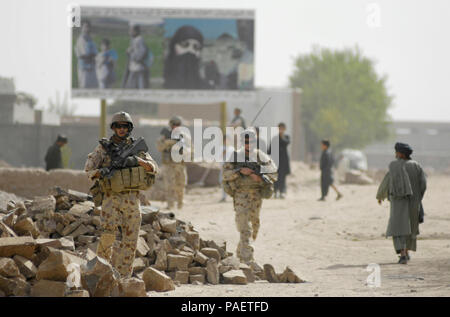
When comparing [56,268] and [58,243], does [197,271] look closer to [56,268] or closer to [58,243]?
[58,243]

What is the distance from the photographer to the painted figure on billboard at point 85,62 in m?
20.3

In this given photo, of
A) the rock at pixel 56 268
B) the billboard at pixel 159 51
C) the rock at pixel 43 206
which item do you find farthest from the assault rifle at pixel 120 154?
the billboard at pixel 159 51

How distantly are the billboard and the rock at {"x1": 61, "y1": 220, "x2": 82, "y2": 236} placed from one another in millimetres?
12026

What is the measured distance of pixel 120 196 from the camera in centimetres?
679

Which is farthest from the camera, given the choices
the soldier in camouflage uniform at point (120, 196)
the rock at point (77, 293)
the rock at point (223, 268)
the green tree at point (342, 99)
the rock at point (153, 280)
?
the green tree at point (342, 99)

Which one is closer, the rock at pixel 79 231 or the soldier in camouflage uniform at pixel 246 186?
the rock at pixel 79 231

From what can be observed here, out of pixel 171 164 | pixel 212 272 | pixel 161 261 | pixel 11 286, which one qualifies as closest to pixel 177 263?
pixel 161 261

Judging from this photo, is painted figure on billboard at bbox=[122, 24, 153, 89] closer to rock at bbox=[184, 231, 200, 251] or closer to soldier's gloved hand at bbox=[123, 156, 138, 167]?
rock at bbox=[184, 231, 200, 251]

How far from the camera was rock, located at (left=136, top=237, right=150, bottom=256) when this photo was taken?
7.91 m

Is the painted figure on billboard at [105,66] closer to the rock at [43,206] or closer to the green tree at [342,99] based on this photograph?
the rock at [43,206]

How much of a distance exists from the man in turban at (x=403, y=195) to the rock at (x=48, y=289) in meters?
4.79

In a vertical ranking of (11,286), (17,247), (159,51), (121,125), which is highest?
(159,51)

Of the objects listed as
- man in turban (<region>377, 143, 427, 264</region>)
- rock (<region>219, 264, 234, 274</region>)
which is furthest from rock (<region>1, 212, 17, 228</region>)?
man in turban (<region>377, 143, 427, 264</region>)

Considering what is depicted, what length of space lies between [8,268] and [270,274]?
10.0ft
